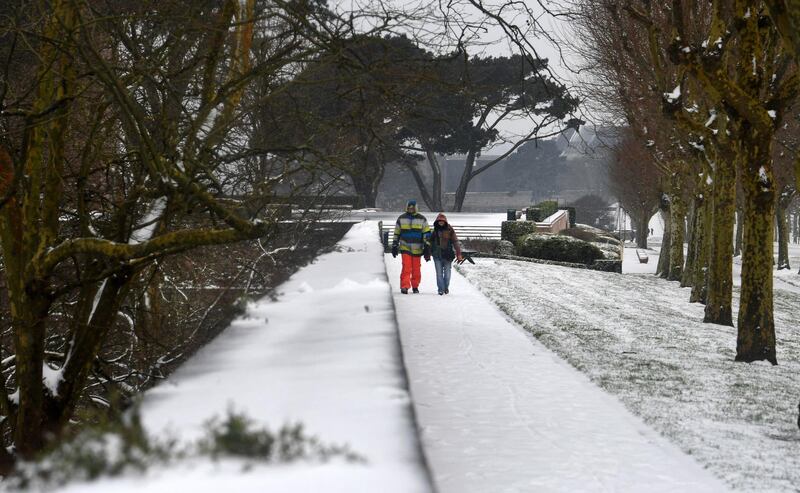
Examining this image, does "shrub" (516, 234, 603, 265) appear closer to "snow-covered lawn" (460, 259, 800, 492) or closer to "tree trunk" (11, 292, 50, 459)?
"snow-covered lawn" (460, 259, 800, 492)

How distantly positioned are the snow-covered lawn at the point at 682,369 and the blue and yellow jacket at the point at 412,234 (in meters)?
1.98

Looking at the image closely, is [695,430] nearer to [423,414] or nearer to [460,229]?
[423,414]

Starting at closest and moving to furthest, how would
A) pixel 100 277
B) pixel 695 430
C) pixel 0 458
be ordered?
pixel 100 277 → pixel 0 458 → pixel 695 430

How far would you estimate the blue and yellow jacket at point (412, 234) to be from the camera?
15297 millimetres

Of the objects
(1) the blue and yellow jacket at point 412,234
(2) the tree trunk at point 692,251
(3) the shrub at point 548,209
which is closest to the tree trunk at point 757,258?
(1) the blue and yellow jacket at point 412,234

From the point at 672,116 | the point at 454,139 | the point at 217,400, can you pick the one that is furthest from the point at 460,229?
the point at 217,400

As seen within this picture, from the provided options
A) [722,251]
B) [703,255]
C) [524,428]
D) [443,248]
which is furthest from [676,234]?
[524,428]

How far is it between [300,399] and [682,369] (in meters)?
8.41

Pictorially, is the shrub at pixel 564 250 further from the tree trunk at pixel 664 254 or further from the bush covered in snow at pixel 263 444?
the bush covered in snow at pixel 263 444

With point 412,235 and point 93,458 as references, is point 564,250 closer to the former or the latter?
point 412,235

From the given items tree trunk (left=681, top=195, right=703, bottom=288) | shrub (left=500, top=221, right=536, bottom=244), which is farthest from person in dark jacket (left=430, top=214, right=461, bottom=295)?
shrub (left=500, top=221, right=536, bottom=244)

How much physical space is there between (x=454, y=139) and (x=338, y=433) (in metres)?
47.8

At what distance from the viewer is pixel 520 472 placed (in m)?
5.87

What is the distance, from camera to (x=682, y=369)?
10383 mm
